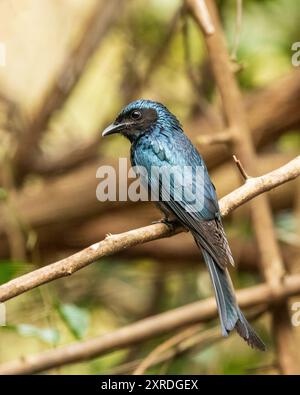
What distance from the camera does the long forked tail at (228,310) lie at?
326 cm

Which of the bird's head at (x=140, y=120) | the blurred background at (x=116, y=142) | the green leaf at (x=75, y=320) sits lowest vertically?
the green leaf at (x=75, y=320)

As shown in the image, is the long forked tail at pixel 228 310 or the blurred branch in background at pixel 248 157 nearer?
the long forked tail at pixel 228 310

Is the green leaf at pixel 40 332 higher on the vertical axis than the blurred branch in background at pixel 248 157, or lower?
lower

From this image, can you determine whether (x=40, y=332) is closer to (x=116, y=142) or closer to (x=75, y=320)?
(x=75, y=320)

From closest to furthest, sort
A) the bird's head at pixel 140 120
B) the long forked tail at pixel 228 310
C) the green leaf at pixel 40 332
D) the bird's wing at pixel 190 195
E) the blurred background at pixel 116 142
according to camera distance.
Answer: the long forked tail at pixel 228 310 → the bird's wing at pixel 190 195 → the green leaf at pixel 40 332 → the bird's head at pixel 140 120 → the blurred background at pixel 116 142

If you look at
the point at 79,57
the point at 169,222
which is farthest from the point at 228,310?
the point at 79,57

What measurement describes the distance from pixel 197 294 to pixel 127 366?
1.57 metres

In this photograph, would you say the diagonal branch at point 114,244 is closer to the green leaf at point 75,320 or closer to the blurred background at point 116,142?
the green leaf at point 75,320

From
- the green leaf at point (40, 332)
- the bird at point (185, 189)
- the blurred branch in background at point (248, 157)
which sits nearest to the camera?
the bird at point (185, 189)

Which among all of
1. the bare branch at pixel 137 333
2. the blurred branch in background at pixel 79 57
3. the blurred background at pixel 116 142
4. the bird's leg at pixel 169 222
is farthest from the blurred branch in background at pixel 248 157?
the blurred branch in background at pixel 79 57

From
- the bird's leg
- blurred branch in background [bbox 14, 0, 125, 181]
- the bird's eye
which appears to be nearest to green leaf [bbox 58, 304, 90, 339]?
the bird's leg

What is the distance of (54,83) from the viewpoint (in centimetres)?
555

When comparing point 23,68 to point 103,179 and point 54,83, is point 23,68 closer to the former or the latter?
point 54,83

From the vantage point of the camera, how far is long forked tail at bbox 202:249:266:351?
10.7ft
